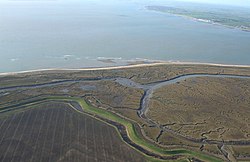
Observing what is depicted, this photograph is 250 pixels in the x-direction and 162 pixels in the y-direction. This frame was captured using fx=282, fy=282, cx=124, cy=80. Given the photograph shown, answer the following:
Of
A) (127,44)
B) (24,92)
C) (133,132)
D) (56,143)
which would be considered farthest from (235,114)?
(127,44)

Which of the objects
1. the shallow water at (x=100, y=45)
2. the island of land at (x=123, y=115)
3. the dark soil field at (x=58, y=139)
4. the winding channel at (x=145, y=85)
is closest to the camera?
the dark soil field at (x=58, y=139)

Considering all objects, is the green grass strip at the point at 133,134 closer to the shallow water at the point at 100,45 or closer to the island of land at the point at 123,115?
the island of land at the point at 123,115

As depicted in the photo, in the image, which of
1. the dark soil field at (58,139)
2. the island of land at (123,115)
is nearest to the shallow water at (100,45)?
the island of land at (123,115)

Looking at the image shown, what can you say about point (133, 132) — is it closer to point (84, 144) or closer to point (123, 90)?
point (84, 144)

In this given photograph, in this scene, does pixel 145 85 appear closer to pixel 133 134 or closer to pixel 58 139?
pixel 133 134

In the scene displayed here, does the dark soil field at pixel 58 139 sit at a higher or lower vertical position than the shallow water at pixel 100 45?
higher

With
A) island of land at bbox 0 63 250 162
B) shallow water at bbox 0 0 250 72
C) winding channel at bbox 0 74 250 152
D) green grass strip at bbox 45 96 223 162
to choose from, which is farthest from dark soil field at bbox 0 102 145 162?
shallow water at bbox 0 0 250 72

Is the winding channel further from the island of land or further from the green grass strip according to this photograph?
the green grass strip

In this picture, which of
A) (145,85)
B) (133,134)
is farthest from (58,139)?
(145,85)
